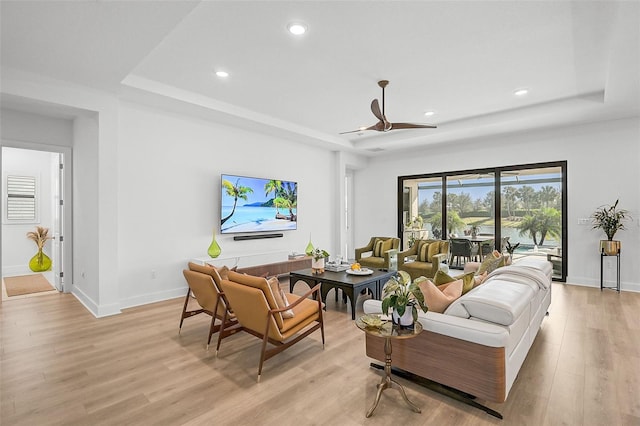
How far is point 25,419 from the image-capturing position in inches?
84.1

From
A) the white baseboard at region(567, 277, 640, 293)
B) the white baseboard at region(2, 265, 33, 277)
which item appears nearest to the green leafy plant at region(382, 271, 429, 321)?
the white baseboard at region(567, 277, 640, 293)

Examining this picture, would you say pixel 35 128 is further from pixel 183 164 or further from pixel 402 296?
pixel 402 296

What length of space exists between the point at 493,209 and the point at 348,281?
4.48m

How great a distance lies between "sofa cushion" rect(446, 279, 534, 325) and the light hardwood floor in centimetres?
63

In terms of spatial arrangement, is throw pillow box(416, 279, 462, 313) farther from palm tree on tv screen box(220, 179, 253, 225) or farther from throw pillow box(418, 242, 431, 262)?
palm tree on tv screen box(220, 179, 253, 225)

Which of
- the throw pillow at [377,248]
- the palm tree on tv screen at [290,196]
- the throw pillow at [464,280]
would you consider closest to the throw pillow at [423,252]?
the throw pillow at [377,248]

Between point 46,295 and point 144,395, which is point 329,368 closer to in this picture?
point 144,395

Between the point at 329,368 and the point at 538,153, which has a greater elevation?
the point at 538,153

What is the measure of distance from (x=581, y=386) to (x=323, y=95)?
13.8ft

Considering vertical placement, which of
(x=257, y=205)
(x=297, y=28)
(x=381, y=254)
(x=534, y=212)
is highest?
(x=297, y=28)

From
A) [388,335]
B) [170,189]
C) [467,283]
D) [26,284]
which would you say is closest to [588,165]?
[467,283]

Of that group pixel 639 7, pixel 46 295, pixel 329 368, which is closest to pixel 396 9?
pixel 639 7

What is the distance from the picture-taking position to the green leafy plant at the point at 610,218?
531 cm

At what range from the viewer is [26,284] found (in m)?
5.79
